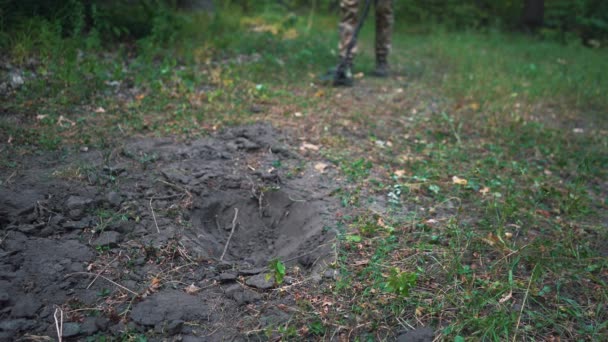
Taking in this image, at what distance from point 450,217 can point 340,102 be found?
2.17m

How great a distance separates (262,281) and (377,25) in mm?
4445

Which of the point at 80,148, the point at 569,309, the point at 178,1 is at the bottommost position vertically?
the point at 569,309

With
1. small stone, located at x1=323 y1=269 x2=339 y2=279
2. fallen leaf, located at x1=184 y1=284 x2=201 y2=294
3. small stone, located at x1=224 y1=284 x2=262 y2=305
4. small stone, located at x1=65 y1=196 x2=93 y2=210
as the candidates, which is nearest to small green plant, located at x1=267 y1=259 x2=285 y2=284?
small stone, located at x1=224 y1=284 x2=262 y2=305

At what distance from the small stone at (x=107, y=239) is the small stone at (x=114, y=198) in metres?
0.25

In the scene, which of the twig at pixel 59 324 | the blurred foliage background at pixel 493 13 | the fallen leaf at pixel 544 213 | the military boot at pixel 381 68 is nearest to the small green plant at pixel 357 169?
the fallen leaf at pixel 544 213

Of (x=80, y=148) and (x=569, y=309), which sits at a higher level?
(x=80, y=148)

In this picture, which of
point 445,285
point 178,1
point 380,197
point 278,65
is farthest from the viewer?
point 178,1

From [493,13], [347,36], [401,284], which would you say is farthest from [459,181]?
[493,13]

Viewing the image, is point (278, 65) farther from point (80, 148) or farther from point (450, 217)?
point (450, 217)

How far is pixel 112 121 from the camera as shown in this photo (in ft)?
12.5

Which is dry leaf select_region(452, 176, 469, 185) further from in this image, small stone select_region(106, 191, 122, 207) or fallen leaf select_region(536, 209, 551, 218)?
small stone select_region(106, 191, 122, 207)

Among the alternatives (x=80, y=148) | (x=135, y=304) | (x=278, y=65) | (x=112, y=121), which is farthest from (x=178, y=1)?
(x=135, y=304)

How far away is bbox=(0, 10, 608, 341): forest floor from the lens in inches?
84.6

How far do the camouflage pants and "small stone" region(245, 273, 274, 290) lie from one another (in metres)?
3.54
